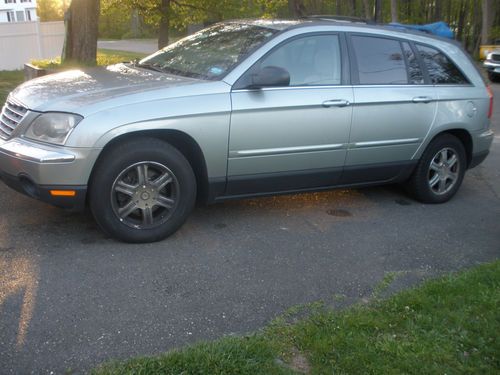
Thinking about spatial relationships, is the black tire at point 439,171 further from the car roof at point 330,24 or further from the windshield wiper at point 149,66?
the windshield wiper at point 149,66

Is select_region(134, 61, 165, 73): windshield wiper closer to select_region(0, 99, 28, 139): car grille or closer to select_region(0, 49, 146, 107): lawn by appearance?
select_region(0, 99, 28, 139): car grille

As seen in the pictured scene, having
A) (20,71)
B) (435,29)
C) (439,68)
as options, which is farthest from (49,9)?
(439,68)

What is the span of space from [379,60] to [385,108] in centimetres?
48

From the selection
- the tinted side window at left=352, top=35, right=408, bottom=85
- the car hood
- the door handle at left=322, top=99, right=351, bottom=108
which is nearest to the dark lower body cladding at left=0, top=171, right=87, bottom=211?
the car hood

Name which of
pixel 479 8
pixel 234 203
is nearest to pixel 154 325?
pixel 234 203

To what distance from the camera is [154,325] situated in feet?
11.3

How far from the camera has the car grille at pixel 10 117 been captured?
4569 millimetres

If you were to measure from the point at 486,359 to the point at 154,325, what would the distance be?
184 centimetres

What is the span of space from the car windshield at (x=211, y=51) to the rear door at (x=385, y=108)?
3.10 ft

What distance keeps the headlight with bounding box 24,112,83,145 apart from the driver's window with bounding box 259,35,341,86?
1616 mm

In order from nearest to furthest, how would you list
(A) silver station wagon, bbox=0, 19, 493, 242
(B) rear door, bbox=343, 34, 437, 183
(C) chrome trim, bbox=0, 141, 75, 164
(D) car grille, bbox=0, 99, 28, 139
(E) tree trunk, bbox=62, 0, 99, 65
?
(C) chrome trim, bbox=0, 141, 75, 164, (A) silver station wagon, bbox=0, 19, 493, 242, (D) car grille, bbox=0, 99, 28, 139, (B) rear door, bbox=343, 34, 437, 183, (E) tree trunk, bbox=62, 0, 99, 65

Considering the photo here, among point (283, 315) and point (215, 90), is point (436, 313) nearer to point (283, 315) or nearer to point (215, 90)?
point (283, 315)

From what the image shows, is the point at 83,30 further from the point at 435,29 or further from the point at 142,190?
the point at 142,190

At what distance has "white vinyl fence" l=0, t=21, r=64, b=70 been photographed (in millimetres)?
18141
